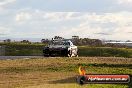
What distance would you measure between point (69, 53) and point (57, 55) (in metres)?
0.95

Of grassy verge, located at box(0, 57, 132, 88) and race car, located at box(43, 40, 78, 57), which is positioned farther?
race car, located at box(43, 40, 78, 57)

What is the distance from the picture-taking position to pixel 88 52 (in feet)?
179

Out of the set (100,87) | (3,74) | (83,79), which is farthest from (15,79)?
(83,79)

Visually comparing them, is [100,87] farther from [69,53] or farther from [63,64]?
[69,53]

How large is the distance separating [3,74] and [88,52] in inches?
1301

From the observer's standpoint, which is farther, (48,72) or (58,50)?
(58,50)

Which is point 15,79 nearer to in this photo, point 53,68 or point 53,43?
point 53,68

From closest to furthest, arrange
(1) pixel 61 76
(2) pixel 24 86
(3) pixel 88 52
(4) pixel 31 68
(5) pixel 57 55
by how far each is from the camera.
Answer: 1. (2) pixel 24 86
2. (1) pixel 61 76
3. (4) pixel 31 68
4. (5) pixel 57 55
5. (3) pixel 88 52

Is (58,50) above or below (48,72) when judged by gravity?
above

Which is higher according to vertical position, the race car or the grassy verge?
the race car

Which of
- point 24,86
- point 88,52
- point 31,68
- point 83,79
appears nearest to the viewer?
point 83,79

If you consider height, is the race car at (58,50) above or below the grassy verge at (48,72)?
above

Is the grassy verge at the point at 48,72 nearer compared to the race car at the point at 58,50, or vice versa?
the grassy verge at the point at 48,72

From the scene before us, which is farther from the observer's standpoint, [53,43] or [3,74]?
[53,43]
